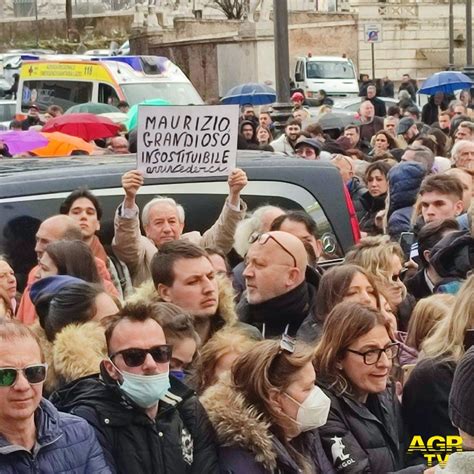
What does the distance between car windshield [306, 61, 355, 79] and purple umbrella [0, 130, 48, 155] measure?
3003 centimetres

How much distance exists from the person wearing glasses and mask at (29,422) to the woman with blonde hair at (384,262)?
2.85 meters

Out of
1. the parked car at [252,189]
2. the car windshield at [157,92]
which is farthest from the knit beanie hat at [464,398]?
the car windshield at [157,92]

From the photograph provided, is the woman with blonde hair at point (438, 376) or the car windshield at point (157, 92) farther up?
the woman with blonde hair at point (438, 376)

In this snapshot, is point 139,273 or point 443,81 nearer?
point 139,273

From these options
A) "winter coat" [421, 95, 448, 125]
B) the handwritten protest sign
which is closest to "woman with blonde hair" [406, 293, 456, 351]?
the handwritten protest sign

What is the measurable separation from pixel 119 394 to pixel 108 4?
220 feet

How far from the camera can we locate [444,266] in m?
8.02

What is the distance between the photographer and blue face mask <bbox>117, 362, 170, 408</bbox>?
16.2 ft

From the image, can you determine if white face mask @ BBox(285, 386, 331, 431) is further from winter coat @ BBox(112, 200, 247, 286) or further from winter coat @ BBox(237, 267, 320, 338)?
winter coat @ BBox(112, 200, 247, 286)

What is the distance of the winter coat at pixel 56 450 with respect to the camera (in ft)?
15.0

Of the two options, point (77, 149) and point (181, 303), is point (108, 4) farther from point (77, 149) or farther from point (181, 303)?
point (181, 303)

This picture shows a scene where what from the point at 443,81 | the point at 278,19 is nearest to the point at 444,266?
the point at 278,19

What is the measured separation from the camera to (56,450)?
466 centimetres

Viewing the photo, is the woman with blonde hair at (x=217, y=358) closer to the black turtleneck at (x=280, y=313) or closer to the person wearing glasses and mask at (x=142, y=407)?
the person wearing glasses and mask at (x=142, y=407)
